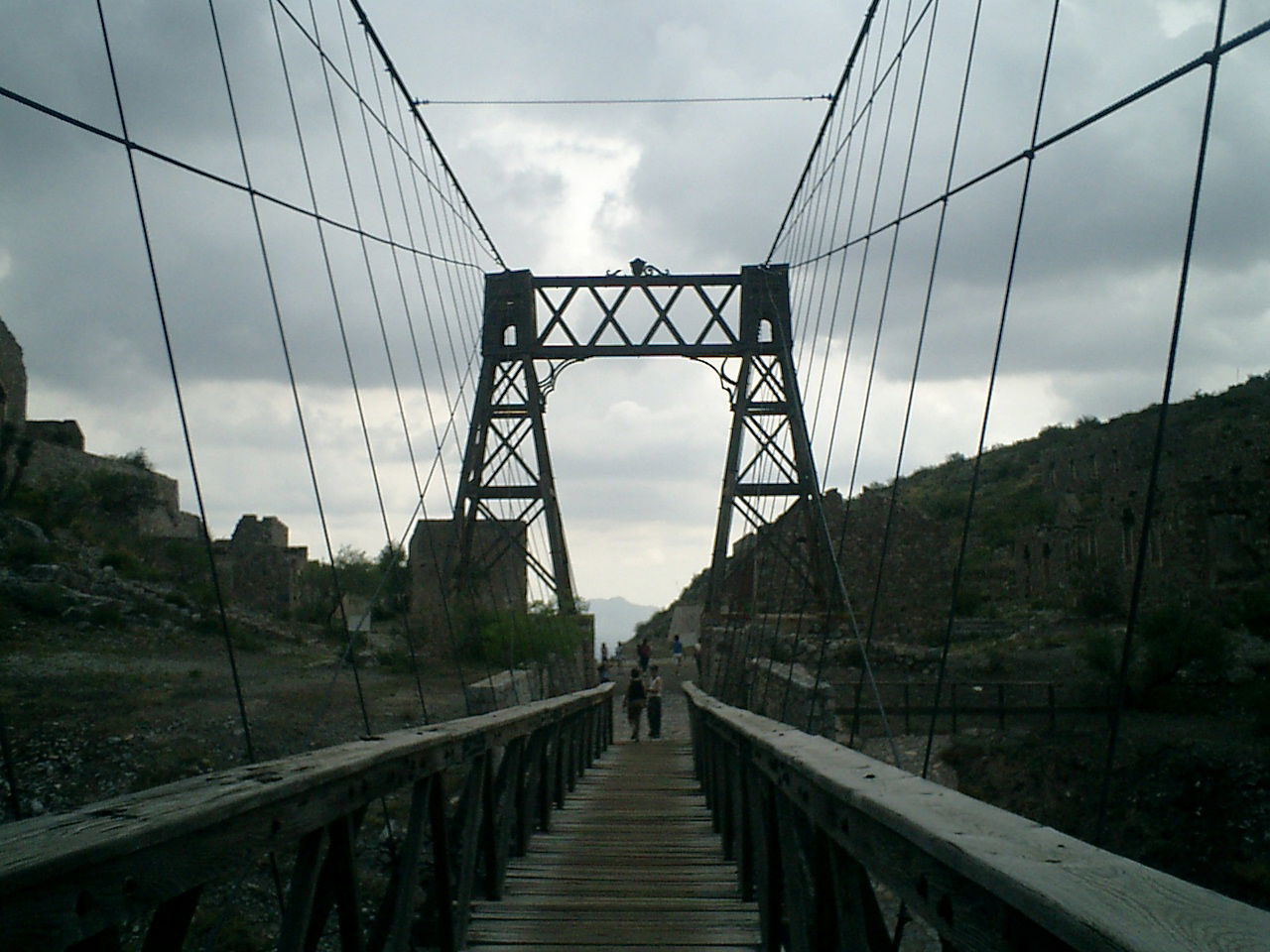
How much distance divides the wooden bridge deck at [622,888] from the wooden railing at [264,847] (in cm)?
22

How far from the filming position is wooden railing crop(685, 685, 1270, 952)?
4.23 ft

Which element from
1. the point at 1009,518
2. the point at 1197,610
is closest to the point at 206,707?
the point at 1197,610

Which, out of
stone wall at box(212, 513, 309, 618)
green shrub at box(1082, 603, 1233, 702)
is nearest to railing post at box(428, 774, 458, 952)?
green shrub at box(1082, 603, 1233, 702)

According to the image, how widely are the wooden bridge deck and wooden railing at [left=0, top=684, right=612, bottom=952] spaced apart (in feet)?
0.73

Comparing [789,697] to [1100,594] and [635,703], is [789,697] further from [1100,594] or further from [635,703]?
[1100,594]

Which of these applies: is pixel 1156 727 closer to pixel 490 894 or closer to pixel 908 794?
pixel 490 894

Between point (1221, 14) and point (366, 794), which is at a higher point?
point (1221, 14)

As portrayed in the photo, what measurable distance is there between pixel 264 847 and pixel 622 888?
10.1 feet

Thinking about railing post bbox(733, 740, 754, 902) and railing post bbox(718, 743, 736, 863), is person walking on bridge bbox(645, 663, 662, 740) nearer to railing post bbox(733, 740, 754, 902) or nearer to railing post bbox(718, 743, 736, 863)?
railing post bbox(718, 743, 736, 863)

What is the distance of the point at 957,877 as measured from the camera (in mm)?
1719

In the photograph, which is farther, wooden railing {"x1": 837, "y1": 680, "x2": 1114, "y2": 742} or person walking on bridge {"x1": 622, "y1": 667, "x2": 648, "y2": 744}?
wooden railing {"x1": 837, "y1": 680, "x2": 1114, "y2": 742}

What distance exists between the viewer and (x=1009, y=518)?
50.3 m

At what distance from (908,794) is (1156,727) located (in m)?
16.3

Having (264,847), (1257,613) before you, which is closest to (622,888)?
(264,847)
